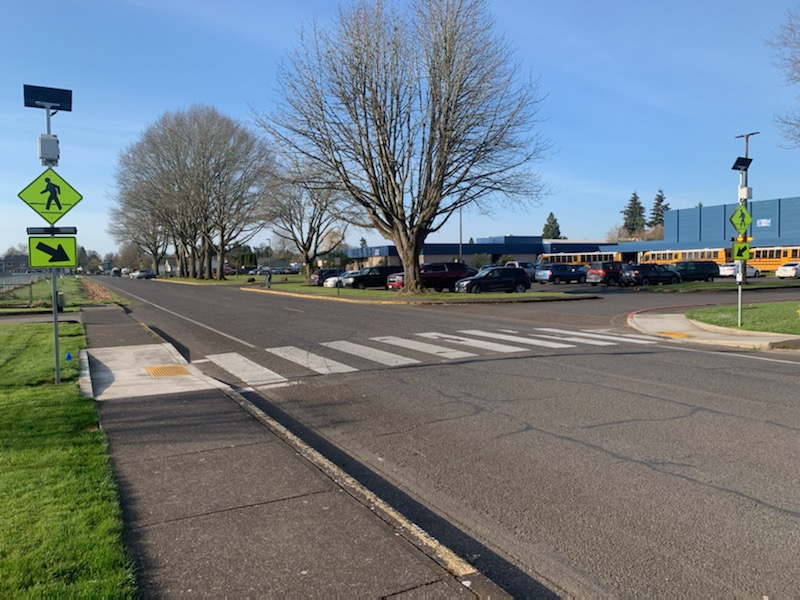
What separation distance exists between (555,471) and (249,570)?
2.76 meters

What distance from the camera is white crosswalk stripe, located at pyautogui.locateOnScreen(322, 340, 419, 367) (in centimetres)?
1091

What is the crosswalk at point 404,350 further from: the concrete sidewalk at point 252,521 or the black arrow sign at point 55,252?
the black arrow sign at point 55,252

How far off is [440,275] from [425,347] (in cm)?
2638

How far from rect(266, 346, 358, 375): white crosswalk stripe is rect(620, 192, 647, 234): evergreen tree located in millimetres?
156899

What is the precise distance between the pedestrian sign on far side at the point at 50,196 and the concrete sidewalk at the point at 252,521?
3528mm

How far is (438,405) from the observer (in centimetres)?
757

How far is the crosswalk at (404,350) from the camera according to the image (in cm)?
1048

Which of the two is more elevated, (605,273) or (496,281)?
(605,273)

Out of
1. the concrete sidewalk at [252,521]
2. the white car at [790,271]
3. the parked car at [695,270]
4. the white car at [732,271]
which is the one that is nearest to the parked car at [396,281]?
the parked car at [695,270]

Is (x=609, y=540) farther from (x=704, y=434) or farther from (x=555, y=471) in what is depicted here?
(x=704, y=434)

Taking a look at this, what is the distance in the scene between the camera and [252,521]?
4.16 meters

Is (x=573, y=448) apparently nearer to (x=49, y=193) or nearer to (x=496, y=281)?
(x=49, y=193)

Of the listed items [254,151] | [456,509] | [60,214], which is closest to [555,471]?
[456,509]

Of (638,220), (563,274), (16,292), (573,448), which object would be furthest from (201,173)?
(638,220)
